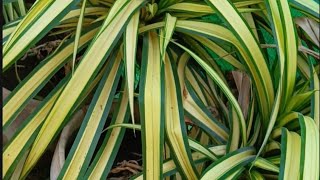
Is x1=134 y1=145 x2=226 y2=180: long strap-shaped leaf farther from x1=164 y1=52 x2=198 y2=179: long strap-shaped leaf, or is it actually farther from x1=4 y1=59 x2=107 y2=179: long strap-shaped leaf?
x1=4 y1=59 x2=107 y2=179: long strap-shaped leaf

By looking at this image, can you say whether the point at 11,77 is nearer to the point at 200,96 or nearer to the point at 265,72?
the point at 200,96

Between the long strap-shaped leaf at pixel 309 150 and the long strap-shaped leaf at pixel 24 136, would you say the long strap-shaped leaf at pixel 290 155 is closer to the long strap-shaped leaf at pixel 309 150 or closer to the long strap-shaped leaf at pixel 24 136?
the long strap-shaped leaf at pixel 309 150

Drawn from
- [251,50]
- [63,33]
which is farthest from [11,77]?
[251,50]

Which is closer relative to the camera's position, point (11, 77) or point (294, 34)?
point (294, 34)

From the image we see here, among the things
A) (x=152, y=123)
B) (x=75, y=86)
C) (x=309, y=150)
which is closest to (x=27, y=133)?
(x=75, y=86)

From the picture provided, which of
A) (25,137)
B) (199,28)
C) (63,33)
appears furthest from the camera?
(63,33)

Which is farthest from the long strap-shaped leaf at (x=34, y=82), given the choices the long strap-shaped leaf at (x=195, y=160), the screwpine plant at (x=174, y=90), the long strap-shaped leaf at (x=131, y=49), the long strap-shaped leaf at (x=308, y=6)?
the long strap-shaped leaf at (x=308, y=6)

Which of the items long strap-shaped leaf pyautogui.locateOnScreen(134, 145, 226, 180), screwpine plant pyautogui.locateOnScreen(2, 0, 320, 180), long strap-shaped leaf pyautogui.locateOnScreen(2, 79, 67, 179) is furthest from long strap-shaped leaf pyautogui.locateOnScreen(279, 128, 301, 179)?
long strap-shaped leaf pyautogui.locateOnScreen(2, 79, 67, 179)

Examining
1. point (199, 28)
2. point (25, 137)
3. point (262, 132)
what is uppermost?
point (199, 28)
